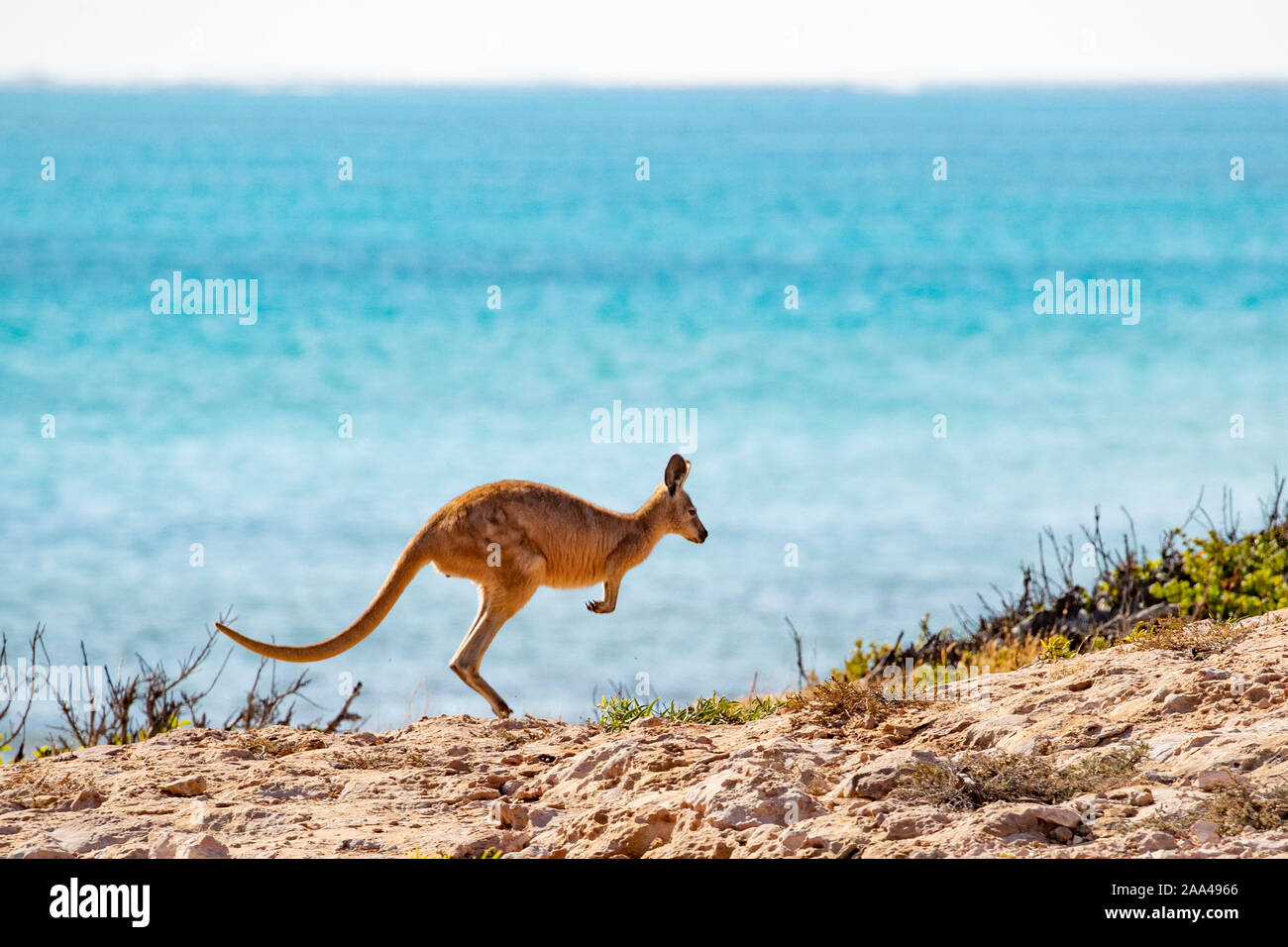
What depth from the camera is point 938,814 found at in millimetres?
4629

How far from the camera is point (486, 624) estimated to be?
834cm

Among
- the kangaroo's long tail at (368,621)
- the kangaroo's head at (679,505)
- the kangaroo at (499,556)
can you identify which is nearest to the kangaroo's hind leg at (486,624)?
the kangaroo at (499,556)

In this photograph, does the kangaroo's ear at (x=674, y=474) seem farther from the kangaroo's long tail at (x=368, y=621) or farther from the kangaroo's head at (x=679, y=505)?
the kangaroo's long tail at (x=368, y=621)

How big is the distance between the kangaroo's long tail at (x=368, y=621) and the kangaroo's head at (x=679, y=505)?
1.74 m

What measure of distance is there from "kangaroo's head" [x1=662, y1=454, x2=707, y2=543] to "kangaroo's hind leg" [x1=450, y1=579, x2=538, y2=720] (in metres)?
1.27

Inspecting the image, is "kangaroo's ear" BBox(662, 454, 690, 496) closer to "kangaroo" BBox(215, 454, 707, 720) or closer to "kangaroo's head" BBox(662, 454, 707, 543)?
"kangaroo's head" BBox(662, 454, 707, 543)

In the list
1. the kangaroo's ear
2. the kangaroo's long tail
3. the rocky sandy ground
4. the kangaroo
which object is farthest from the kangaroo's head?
the rocky sandy ground

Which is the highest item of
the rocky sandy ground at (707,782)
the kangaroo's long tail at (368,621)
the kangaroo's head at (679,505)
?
the kangaroo's head at (679,505)

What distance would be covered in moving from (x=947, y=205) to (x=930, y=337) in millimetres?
19222

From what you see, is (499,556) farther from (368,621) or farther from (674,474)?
(674,474)

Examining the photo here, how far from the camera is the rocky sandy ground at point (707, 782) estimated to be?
4.54 metres

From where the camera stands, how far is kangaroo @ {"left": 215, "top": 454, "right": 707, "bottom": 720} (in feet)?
26.4

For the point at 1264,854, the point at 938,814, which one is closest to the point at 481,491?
the point at 938,814

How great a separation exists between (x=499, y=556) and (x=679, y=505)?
1.54m
